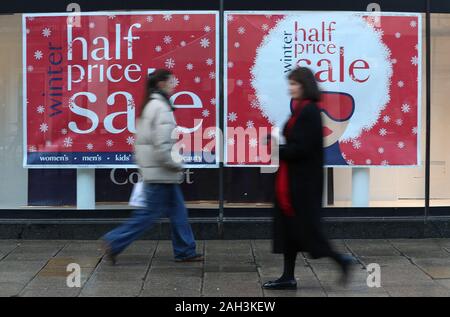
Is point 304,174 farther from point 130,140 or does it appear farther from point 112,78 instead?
point 112,78

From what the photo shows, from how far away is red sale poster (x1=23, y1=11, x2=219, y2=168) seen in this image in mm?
7914

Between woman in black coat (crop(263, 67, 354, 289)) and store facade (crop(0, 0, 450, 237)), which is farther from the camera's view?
store facade (crop(0, 0, 450, 237))

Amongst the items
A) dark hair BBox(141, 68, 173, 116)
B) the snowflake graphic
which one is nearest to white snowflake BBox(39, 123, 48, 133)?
dark hair BBox(141, 68, 173, 116)

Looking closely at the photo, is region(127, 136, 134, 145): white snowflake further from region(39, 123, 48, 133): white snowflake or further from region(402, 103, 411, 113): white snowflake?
region(402, 103, 411, 113): white snowflake

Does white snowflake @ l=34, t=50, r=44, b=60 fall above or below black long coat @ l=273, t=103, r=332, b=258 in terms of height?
above

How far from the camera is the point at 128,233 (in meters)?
6.25

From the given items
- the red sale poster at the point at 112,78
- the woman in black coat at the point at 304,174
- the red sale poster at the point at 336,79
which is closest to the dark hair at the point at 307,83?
the woman in black coat at the point at 304,174

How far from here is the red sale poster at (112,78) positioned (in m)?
7.91

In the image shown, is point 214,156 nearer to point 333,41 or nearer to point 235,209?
point 235,209

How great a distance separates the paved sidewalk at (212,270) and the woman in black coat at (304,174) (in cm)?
56

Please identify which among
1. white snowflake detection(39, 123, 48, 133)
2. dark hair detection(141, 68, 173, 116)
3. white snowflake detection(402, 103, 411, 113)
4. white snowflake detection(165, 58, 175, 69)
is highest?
white snowflake detection(165, 58, 175, 69)

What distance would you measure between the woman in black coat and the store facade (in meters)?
2.47

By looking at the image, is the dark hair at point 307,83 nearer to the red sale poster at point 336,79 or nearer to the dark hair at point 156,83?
the dark hair at point 156,83

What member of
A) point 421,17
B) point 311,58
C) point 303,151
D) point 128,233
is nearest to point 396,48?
point 421,17
